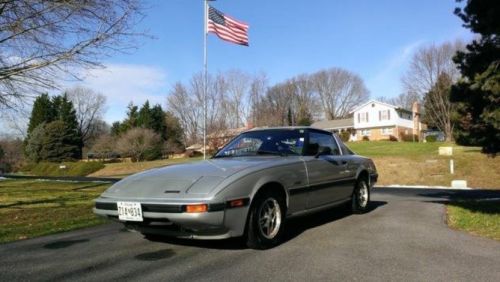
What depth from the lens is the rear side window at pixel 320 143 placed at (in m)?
6.72

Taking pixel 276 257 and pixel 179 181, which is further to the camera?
pixel 179 181

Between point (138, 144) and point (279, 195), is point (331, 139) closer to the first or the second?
point (279, 195)

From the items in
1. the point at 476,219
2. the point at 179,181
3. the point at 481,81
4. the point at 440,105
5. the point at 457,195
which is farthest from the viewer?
the point at 440,105

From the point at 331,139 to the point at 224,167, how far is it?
280 cm

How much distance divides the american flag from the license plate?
1713 centimetres

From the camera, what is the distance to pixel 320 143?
23.7 ft

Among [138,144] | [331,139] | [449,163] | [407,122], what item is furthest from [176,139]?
[331,139]

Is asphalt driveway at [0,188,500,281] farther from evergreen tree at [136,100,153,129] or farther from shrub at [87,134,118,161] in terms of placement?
evergreen tree at [136,100,153,129]

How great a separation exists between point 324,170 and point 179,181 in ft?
7.67

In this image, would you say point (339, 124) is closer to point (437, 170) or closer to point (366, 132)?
point (366, 132)

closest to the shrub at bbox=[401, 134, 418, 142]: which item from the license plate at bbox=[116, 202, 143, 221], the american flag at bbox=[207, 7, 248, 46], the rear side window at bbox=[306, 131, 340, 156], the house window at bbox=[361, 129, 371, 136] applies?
the house window at bbox=[361, 129, 371, 136]

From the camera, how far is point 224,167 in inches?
217

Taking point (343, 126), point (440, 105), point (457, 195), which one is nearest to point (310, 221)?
point (457, 195)

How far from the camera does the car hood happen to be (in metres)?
4.98
